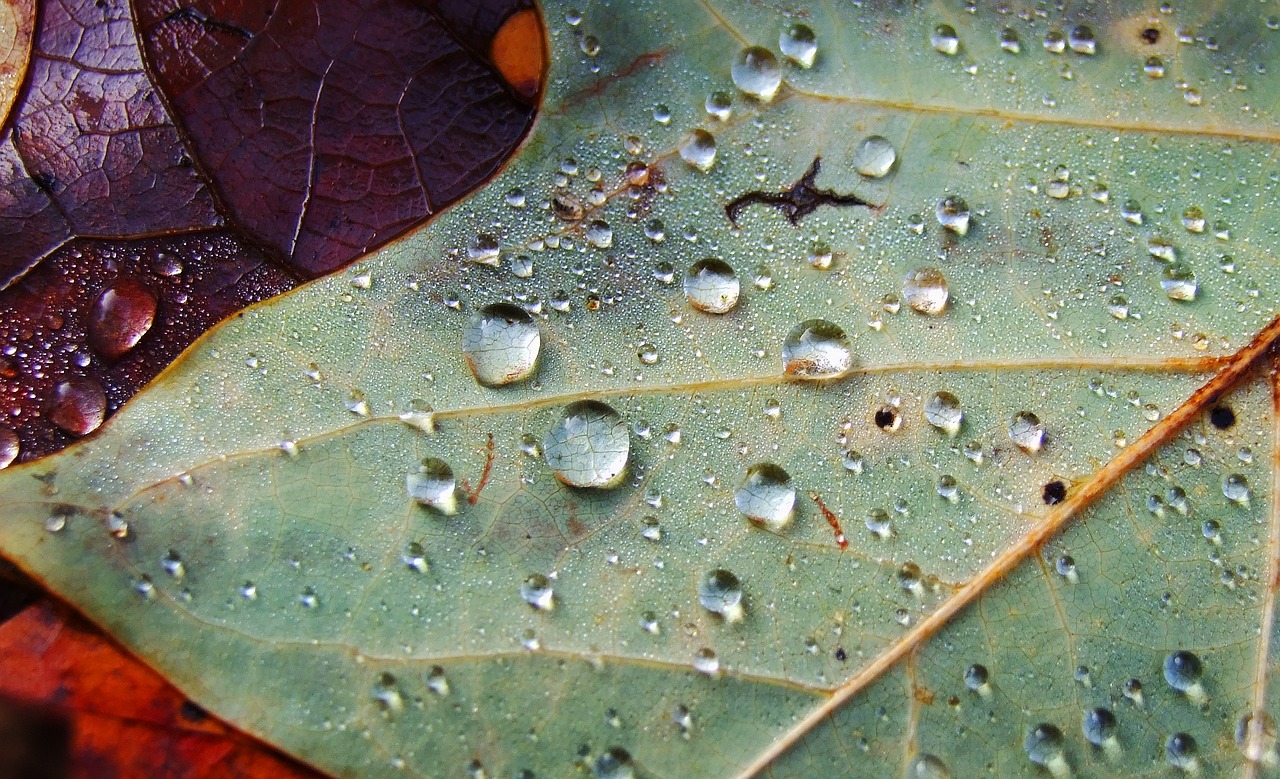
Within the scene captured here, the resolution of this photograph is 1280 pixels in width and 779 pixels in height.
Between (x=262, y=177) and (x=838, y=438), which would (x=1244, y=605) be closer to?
(x=838, y=438)

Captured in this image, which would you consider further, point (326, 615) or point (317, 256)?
point (317, 256)

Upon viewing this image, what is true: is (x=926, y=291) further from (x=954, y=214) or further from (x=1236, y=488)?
(x=1236, y=488)

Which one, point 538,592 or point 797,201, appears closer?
point 538,592

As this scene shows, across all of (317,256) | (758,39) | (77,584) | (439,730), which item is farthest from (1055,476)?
(77,584)

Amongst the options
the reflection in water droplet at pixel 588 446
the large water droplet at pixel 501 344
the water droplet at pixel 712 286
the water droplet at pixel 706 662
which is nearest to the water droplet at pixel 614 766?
the water droplet at pixel 706 662

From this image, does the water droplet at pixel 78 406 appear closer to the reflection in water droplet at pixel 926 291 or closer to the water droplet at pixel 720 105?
the water droplet at pixel 720 105

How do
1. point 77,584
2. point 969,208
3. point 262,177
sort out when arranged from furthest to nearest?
1. point 262,177
2. point 969,208
3. point 77,584

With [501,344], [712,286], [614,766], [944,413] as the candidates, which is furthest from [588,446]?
[944,413]
